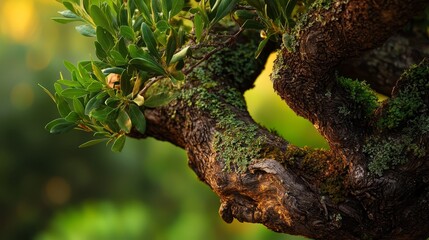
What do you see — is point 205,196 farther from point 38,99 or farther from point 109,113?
point 109,113

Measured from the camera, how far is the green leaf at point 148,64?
1.18 meters

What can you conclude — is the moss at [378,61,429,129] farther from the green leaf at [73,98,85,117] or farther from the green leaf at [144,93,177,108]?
A: the green leaf at [73,98,85,117]

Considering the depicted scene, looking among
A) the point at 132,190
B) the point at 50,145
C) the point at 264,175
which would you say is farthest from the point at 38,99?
the point at 264,175

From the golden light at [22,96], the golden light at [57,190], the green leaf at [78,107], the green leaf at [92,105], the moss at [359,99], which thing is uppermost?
the moss at [359,99]

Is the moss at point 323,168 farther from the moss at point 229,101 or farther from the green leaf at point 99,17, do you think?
the green leaf at point 99,17

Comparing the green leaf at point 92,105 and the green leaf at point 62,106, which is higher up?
the green leaf at point 92,105

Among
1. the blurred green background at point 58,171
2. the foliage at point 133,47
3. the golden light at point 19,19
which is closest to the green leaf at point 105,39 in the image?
the foliage at point 133,47

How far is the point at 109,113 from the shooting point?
49.8 inches

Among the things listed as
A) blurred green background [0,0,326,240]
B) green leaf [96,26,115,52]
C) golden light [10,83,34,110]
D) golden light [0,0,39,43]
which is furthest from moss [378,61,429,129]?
golden light [0,0,39,43]

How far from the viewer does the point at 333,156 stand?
1300mm

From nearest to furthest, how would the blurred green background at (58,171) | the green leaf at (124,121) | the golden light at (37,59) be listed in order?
the green leaf at (124,121) < the blurred green background at (58,171) < the golden light at (37,59)

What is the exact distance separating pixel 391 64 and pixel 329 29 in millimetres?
653

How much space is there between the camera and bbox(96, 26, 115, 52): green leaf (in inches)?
47.8

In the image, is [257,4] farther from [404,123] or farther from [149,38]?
[404,123]
